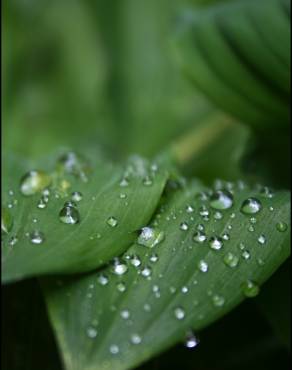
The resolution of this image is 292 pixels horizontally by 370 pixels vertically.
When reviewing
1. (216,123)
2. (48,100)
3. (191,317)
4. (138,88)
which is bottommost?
(48,100)

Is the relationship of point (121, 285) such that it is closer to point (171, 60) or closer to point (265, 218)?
point (265, 218)

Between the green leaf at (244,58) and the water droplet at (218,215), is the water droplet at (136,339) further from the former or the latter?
the green leaf at (244,58)

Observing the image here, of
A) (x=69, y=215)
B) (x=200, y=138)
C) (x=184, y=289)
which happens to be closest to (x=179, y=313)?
(x=184, y=289)

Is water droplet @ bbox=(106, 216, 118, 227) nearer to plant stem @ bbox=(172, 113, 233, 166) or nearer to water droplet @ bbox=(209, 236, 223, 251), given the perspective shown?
water droplet @ bbox=(209, 236, 223, 251)

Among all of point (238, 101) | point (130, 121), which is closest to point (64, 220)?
point (238, 101)

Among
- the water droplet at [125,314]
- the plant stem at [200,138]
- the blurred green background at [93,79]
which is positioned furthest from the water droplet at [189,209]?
the blurred green background at [93,79]

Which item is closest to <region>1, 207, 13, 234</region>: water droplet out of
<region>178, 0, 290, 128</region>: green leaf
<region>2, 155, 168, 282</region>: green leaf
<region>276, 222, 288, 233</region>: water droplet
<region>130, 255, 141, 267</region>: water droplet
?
<region>2, 155, 168, 282</region>: green leaf
